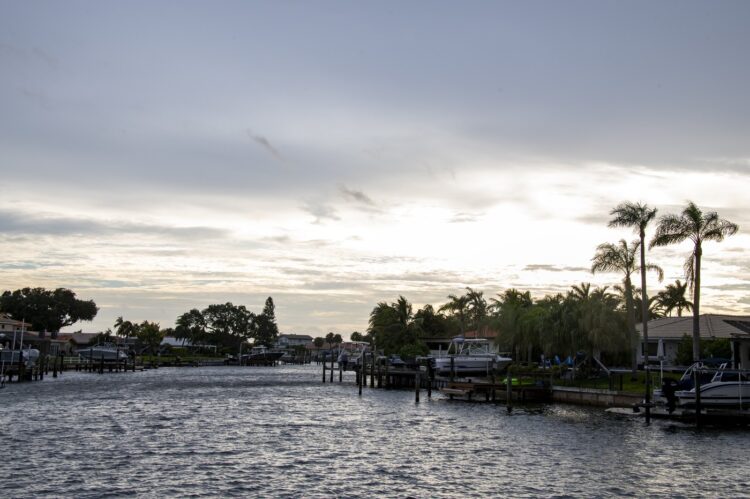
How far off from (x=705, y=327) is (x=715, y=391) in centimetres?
3273

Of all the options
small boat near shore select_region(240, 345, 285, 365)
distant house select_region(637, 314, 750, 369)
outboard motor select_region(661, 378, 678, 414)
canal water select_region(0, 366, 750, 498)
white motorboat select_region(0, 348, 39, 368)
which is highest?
distant house select_region(637, 314, 750, 369)

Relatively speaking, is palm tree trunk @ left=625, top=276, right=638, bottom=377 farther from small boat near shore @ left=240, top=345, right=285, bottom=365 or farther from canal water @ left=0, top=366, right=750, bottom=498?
small boat near shore @ left=240, top=345, right=285, bottom=365

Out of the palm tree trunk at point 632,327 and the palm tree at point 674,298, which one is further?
the palm tree at point 674,298

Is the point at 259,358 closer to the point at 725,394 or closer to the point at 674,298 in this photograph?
the point at 674,298

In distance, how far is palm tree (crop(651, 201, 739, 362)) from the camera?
53.3 meters

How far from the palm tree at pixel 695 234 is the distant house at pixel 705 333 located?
9589 mm

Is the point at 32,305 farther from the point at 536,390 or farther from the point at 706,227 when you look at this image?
the point at 706,227

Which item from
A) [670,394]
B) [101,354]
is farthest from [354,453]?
[101,354]

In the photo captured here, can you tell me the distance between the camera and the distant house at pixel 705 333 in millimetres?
63438

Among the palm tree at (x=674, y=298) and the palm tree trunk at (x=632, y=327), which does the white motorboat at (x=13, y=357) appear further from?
the palm tree at (x=674, y=298)

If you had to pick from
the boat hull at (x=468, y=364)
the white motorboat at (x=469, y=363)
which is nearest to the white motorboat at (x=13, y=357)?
the white motorboat at (x=469, y=363)

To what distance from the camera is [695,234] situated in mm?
53844

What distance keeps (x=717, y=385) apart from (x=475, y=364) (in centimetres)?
2988

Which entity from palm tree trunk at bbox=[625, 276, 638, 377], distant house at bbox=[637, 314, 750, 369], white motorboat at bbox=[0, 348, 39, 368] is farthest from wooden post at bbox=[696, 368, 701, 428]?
white motorboat at bbox=[0, 348, 39, 368]
